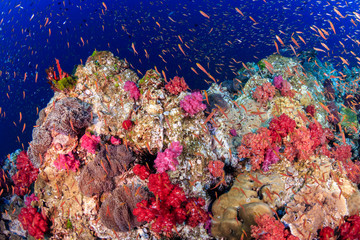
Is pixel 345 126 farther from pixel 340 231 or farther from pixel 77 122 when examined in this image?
pixel 77 122

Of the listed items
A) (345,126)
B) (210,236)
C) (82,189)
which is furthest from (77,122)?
(345,126)

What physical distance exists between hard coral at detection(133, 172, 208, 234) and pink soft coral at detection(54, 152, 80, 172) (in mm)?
2386

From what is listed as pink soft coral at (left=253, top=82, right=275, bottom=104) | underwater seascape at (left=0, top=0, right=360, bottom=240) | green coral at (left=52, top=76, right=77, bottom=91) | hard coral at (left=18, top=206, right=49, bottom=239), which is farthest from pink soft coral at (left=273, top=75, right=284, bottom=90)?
hard coral at (left=18, top=206, right=49, bottom=239)

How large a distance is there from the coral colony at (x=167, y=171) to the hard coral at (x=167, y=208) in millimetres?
28

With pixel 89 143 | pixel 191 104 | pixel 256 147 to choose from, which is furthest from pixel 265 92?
pixel 89 143

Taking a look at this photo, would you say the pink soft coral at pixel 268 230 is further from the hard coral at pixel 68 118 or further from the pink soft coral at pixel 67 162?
the hard coral at pixel 68 118

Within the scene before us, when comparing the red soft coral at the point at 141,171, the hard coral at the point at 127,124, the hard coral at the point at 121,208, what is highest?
the hard coral at the point at 127,124

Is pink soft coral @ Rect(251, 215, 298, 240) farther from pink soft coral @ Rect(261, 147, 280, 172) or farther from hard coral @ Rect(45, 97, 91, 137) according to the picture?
hard coral @ Rect(45, 97, 91, 137)

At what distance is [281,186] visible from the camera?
18.2 ft

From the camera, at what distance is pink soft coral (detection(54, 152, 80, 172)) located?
17.6ft

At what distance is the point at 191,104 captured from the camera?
18.6 ft

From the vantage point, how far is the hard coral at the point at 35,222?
530cm

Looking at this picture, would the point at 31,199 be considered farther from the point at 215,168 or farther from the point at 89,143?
the point at 215,168

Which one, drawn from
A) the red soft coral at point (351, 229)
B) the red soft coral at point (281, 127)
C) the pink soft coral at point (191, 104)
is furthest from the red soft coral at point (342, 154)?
the pink soft coral at point (191, 104)
